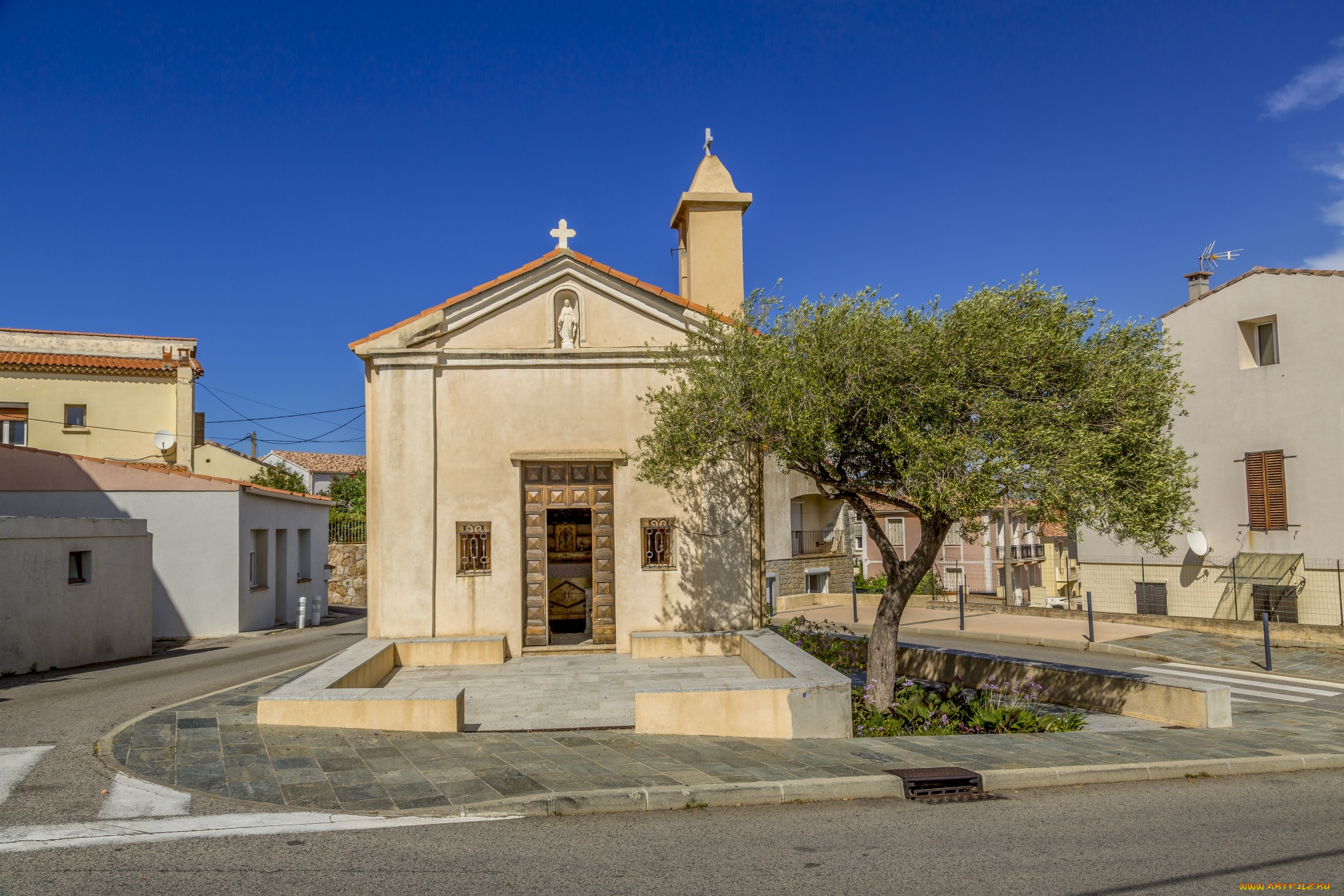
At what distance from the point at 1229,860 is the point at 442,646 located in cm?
978

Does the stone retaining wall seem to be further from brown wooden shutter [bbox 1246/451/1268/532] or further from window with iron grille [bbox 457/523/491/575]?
brown wooden shutter [bbox 1246/451/1268/532]

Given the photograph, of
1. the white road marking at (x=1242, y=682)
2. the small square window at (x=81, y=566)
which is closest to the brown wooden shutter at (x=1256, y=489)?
the white road marking at (x=1242, y=682)

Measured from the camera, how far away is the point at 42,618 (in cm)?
1493

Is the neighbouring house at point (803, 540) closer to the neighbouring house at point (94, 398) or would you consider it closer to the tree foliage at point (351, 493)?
the neighbouring house at point (94, 398)

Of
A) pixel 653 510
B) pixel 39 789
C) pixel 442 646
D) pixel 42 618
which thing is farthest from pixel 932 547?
pixel 42 618

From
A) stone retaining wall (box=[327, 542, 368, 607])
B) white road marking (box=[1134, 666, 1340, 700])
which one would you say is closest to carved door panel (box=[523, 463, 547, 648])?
white road marking (box=[1134, 666, 1340, 700])

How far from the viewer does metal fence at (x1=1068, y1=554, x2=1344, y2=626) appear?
21297 mm

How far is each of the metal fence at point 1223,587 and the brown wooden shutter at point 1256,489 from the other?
826 mm

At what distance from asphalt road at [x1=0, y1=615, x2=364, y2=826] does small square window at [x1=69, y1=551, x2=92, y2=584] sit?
1546 mm

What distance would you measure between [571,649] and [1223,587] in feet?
60.6

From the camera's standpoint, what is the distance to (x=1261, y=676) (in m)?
16.1

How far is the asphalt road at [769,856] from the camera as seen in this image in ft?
16.3

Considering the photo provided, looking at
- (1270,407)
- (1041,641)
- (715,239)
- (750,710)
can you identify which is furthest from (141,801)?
(1270,407)

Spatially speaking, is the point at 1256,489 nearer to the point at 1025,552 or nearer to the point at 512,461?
the point at 512,461
